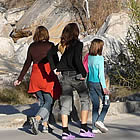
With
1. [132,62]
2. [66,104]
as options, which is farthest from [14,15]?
[66,104]

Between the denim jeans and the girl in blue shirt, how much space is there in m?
0.60

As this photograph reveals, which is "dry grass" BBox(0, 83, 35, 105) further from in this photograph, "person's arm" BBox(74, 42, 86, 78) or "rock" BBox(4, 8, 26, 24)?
"rock" BBox(4, 8, 26, 24)

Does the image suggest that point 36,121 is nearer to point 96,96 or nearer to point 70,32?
point 96,96

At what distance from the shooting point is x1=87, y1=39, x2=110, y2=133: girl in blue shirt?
5142mm

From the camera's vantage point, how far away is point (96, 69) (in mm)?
5168

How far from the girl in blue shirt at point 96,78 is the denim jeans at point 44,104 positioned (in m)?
0.60

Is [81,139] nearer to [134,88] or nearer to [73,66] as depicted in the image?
[73,66]

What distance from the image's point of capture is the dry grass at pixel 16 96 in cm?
940

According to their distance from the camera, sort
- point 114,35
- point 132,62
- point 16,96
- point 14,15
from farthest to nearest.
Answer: point 14,15
point 114,35
point 132,62
point 16,96

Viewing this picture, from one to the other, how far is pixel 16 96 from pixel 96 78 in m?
5.01

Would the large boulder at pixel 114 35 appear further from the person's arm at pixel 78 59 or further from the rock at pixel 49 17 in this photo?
the person's arm at pixel 78 59

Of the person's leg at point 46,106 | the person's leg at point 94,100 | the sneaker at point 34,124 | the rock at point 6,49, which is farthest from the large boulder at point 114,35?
the sneaker at point 34,124

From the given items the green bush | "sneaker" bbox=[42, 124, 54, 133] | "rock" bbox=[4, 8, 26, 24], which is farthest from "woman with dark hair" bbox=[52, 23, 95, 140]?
"rock" bbox=[4, 8, 26, 24]

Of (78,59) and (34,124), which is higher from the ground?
(78,59)
